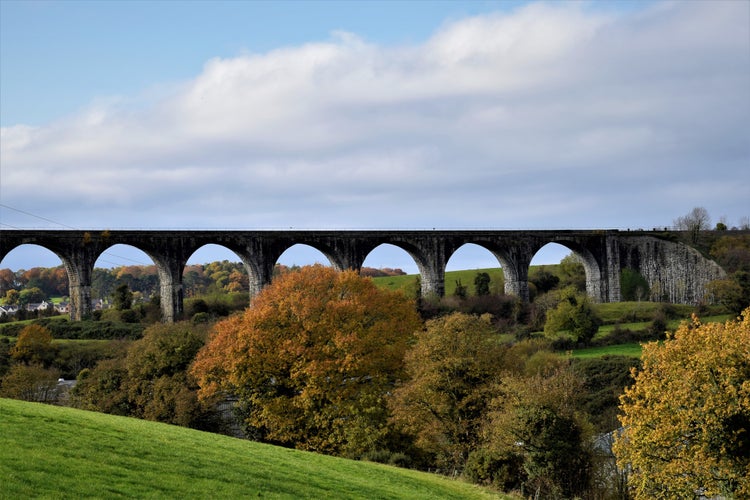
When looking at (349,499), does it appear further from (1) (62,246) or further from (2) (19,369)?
(1) (62,246)

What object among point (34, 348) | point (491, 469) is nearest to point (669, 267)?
point (491, 469)

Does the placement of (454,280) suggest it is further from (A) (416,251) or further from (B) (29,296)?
(B) (29,296)

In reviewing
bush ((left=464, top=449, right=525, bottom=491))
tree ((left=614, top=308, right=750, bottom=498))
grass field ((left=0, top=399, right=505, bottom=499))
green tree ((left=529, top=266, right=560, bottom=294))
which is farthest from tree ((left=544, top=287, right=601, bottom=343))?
grass field ((left=0, top=399, right=505, bottom=499))

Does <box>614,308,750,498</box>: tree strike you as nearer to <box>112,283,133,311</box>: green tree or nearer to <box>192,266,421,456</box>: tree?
<box>192,266,421,456</box>: tree

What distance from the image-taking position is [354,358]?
111 feet

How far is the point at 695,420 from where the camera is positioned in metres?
25.0

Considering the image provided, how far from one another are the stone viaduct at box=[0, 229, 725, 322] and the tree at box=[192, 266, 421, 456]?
22.3 metres

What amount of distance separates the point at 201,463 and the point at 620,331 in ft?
153

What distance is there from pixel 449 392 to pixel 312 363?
649 centimetres

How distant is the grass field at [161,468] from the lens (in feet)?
48.0

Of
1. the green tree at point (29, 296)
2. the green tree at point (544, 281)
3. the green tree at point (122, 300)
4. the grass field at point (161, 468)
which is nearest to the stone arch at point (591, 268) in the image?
the green tree at point (544, 281)

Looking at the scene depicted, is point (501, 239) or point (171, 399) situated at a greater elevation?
point (501, 239)

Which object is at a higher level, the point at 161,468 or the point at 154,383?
the point at 161,468

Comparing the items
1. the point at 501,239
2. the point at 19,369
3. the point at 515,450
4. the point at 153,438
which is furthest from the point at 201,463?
the point at 501,239
